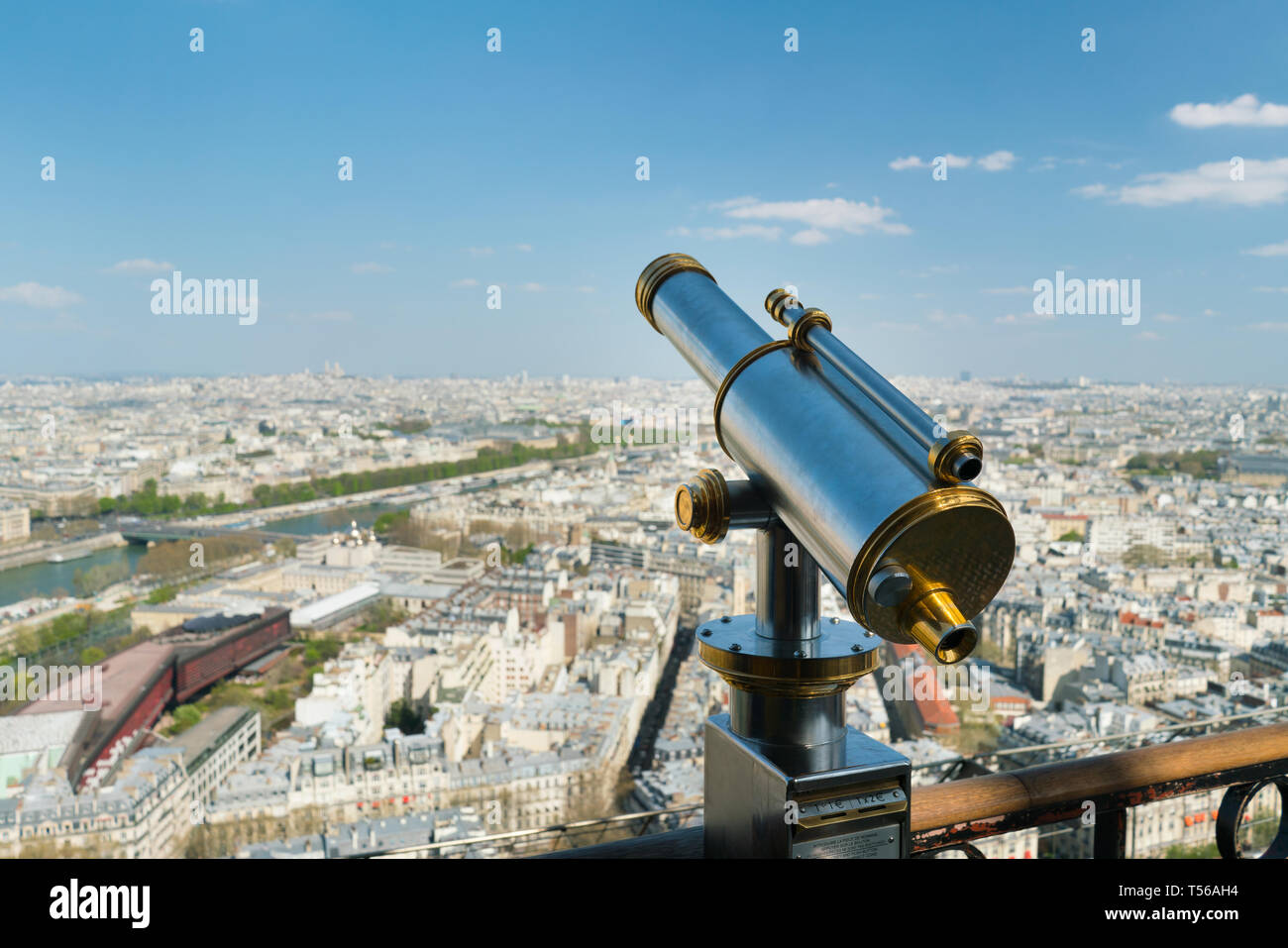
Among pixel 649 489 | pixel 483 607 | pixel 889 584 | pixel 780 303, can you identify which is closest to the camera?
pixel 889 584

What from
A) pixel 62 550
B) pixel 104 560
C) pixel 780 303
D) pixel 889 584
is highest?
pixel 780 303

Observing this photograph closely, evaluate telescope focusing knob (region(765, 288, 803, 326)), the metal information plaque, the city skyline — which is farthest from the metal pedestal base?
the city skyline

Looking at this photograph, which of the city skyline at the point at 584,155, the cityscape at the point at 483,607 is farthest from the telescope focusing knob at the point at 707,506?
the city skyline at the point at 584,155

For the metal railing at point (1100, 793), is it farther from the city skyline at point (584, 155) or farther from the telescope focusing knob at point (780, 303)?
the city skyline at point (584, 155)

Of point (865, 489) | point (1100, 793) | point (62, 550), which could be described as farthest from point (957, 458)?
point (62, 550)

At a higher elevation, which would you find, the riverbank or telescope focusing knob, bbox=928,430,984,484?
telescope focusing knob, bbox=928,430,984,484

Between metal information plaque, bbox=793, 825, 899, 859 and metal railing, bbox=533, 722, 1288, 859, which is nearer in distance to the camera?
metal information plaque, bbox=793, 825, 899, 859

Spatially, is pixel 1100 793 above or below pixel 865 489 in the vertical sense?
below

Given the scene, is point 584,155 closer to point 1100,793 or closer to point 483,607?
point 483,607

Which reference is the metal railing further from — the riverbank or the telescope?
the riverbank
